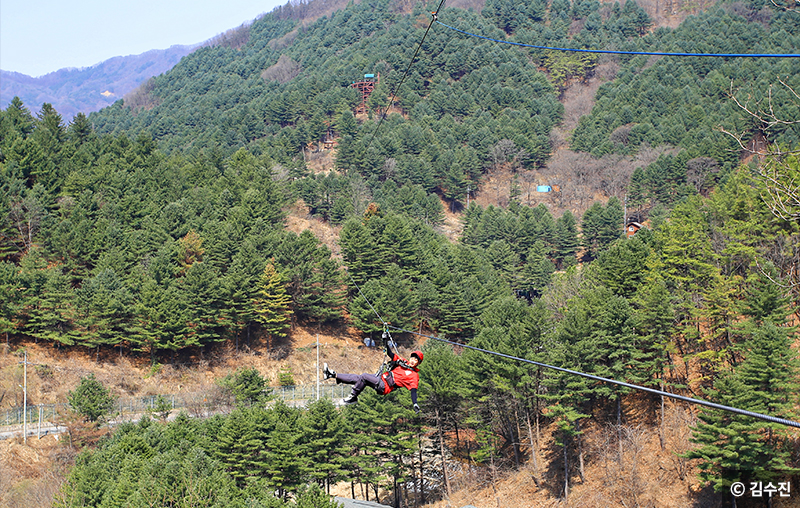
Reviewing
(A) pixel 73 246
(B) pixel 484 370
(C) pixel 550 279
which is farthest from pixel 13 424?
(C) pixel 550 279

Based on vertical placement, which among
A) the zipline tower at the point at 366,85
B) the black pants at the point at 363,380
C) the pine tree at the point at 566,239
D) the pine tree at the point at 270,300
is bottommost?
the black pants at the point at 363,380

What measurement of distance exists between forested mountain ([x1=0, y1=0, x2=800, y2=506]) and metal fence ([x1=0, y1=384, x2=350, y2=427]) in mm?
4523

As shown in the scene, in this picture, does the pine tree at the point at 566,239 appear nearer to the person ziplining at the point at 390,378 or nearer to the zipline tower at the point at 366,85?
the zipline tower at the point at 366,85

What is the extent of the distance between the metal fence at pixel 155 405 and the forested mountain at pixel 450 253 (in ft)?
14.8

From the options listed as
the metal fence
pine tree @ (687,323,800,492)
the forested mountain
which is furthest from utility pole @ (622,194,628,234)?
pine tree @ (687,323,800,492)

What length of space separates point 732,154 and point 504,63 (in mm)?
58654

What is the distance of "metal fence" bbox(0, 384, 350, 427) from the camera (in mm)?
40375

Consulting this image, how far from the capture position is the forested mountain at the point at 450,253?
31328 mm

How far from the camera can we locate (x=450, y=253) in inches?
2359

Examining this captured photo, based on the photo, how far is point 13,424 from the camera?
39.9 m

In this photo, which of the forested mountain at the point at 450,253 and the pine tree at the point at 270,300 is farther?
the pine tree at the point at 270,300

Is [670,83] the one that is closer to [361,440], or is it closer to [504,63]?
[504,63]

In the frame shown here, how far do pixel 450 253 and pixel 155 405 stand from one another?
28962mm

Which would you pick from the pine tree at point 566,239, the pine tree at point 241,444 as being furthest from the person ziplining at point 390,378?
the pine tree at point 566,239
